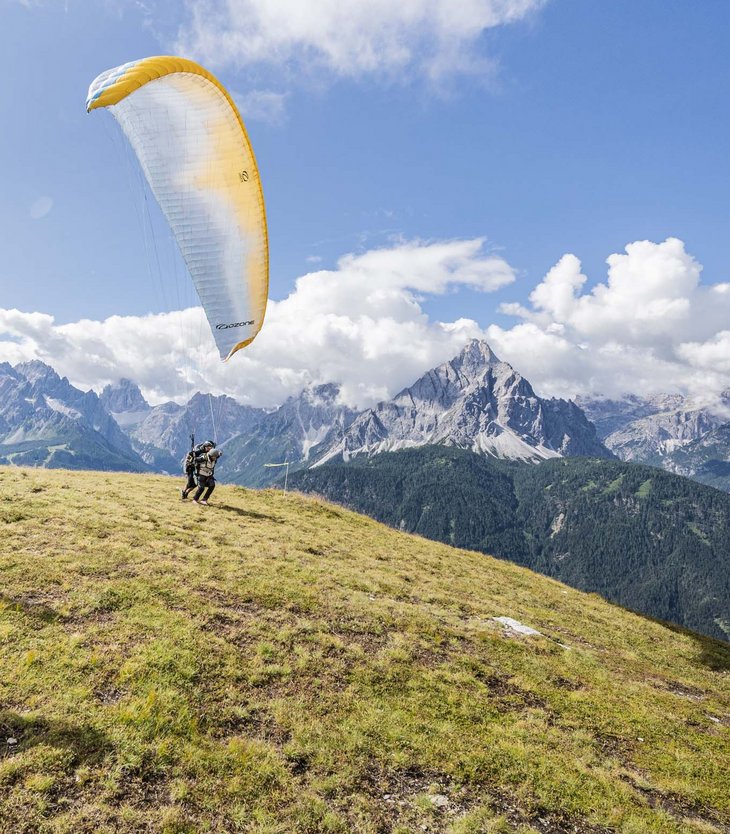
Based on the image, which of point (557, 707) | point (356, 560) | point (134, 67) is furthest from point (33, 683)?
point (134, 67)

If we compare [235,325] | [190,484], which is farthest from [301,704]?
[190,484]

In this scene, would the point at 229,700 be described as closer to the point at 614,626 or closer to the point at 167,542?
the point at 167,542

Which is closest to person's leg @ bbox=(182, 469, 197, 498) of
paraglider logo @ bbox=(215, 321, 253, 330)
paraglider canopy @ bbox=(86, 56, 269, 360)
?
paraglider canopy @ bbox=(86, 56, 269, 360)

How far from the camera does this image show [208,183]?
18578 millimetres

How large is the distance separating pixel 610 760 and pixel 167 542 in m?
15.5

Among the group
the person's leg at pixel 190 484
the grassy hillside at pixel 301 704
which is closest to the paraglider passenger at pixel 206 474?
the person's leg at pixel 190 484

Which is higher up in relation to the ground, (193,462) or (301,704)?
(193,462)

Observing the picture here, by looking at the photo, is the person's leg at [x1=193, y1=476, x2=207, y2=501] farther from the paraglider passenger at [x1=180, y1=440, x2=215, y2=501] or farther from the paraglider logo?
the paraglider logo

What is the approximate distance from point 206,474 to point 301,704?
17.0m

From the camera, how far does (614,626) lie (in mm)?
21750

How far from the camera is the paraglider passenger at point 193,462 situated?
24.6 metres

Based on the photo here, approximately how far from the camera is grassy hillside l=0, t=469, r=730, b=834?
7629 millimetres

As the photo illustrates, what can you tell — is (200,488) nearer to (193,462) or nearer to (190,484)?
(190,484)

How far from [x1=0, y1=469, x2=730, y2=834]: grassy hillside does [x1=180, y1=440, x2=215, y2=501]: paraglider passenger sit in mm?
5814
